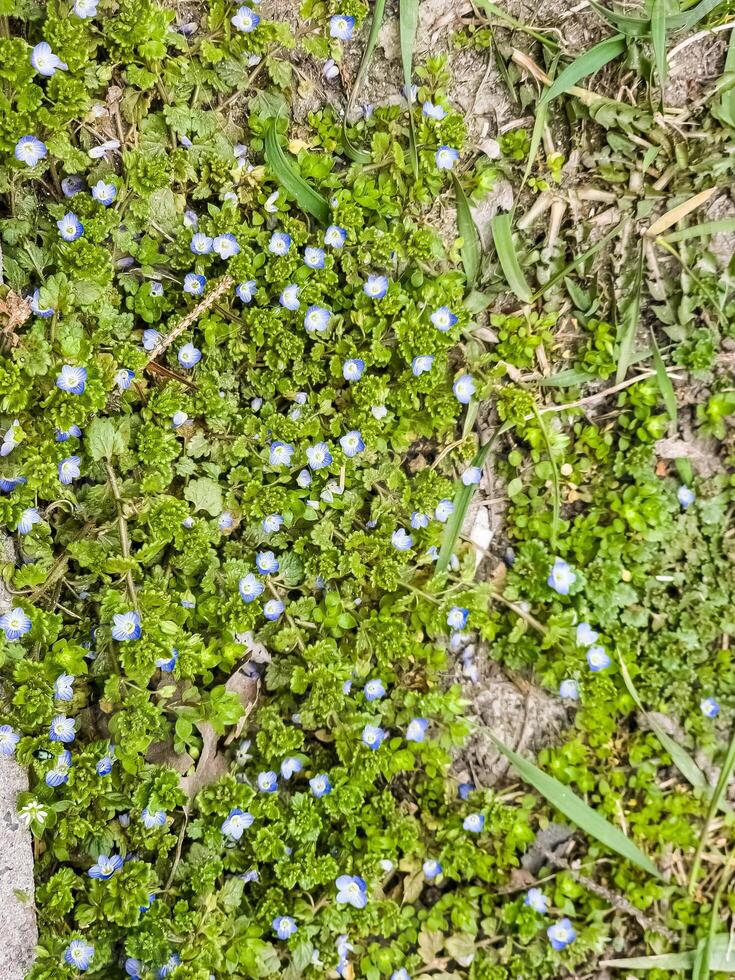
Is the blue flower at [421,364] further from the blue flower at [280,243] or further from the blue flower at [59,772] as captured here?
the blue flower at [59,772]

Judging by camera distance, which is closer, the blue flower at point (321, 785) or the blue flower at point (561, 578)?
the blue flower at point (321, 785)

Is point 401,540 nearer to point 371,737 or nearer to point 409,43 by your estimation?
point 371,737

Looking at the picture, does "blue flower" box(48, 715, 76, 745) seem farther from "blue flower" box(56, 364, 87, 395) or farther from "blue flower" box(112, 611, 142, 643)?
"blue flower" box(56, 364, 87, 395)

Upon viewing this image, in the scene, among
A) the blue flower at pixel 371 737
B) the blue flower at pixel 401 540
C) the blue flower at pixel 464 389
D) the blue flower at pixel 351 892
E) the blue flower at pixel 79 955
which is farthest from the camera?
the blue flower at pixel 464 389

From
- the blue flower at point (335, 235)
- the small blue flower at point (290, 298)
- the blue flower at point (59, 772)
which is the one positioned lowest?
the blue flower at point (59, 772)

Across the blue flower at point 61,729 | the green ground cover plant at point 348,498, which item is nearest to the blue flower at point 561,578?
the green ground cover plant at point 348,498

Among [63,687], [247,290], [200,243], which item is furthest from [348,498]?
[63,687]

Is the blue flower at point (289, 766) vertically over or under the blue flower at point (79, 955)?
over

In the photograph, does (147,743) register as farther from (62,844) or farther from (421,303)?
(421,303)
